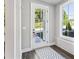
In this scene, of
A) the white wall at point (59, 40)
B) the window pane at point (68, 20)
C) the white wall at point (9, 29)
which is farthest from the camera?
the window pane at point (68, 20)

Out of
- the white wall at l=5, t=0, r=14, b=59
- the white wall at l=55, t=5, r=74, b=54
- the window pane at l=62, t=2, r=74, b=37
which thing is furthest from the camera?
the window pane at l=62, t=2, r=74, b=37

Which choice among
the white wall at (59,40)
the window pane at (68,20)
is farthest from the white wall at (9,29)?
the window pane at (68,20)

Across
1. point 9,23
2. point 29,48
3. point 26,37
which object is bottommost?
point 29,48

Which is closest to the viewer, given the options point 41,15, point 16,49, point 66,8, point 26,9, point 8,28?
point 8,28

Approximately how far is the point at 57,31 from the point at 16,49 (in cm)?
431

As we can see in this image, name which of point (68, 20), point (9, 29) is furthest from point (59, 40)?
point (9, 29)

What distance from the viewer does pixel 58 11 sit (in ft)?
18.6

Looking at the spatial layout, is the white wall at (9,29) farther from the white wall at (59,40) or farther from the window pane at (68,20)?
the window pane at (68,20)

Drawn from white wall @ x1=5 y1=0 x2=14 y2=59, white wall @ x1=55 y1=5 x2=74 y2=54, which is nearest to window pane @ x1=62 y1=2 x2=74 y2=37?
white wall @ x1=55 y1=5 x2=74 y2=54

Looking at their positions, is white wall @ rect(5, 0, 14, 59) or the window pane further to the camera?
the window pane

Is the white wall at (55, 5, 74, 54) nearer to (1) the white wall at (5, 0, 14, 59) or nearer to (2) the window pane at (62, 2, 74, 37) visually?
(2) the window pane at (62, 2, 74, 37)
